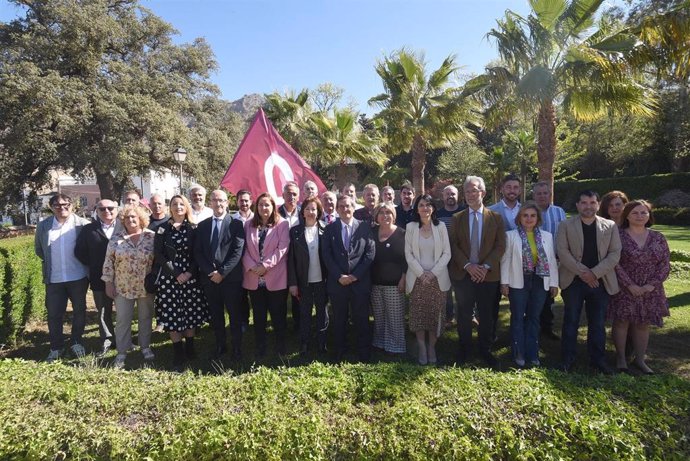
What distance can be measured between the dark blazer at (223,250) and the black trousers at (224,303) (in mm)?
97

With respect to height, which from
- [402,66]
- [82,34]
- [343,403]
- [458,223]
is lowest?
[343,403]

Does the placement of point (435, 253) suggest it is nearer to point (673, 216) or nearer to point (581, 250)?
point (581, 250)

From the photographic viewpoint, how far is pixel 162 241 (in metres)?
4.70

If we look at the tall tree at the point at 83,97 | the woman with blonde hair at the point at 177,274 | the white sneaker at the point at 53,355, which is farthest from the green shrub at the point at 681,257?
the tall tree at the point at 83,97

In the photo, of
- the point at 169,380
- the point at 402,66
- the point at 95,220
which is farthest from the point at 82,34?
the point at 169,380

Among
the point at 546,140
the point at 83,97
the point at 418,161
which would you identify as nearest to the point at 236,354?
the point at 546,140

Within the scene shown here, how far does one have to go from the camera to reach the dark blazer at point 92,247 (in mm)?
5180

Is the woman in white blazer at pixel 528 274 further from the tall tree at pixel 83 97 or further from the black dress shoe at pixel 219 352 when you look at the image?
the tall tree at pixel 83 97

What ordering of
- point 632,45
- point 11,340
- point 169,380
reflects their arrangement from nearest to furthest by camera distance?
point 169,380 → point 11,340 → point 632,45

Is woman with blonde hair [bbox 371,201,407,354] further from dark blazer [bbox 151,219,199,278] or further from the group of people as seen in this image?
dark blazer [bbox 151,219,199,278]

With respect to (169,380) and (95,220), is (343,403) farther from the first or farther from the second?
(95,220)

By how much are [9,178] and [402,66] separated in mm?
21697

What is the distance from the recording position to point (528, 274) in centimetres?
450

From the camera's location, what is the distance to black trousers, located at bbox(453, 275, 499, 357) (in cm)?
462
